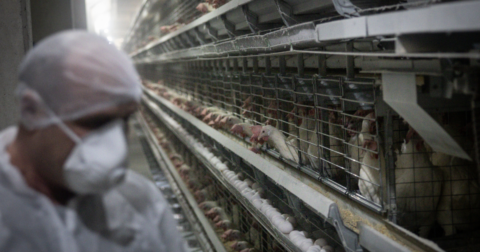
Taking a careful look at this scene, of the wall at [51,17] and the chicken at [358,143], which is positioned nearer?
the chicken at [358,143]

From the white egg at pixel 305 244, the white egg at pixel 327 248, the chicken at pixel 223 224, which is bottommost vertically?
the chicken at pixel 223 224

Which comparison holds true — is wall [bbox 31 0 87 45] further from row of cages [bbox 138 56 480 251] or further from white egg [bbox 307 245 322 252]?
white egg [bbox 307 245 322 252]

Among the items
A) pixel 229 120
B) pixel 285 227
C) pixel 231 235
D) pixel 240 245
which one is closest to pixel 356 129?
pixel 285 227

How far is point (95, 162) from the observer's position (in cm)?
95

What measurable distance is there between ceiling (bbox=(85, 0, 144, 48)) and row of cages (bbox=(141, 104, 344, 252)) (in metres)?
2.59

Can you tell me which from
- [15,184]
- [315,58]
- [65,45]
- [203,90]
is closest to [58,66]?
[65,45]

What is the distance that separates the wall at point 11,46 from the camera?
2.68m

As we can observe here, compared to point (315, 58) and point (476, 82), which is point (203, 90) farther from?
point (476, 82)

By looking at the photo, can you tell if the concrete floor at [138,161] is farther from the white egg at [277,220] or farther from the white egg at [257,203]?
the white egg at [277,220]

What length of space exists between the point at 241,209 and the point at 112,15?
15.5 meters

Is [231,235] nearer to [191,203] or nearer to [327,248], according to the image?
[191,203]

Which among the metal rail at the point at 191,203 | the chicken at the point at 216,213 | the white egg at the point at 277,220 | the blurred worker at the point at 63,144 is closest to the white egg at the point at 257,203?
the white egg at the point at 277,220

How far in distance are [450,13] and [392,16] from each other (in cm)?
25

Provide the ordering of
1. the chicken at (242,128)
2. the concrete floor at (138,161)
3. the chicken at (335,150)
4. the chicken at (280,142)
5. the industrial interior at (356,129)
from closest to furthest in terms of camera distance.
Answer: the industrial interior at (356,129)
the chicken at (335,150)
the chicken at (280,142)
the chicken at (242,128)
the concrete floor at (138,161)
